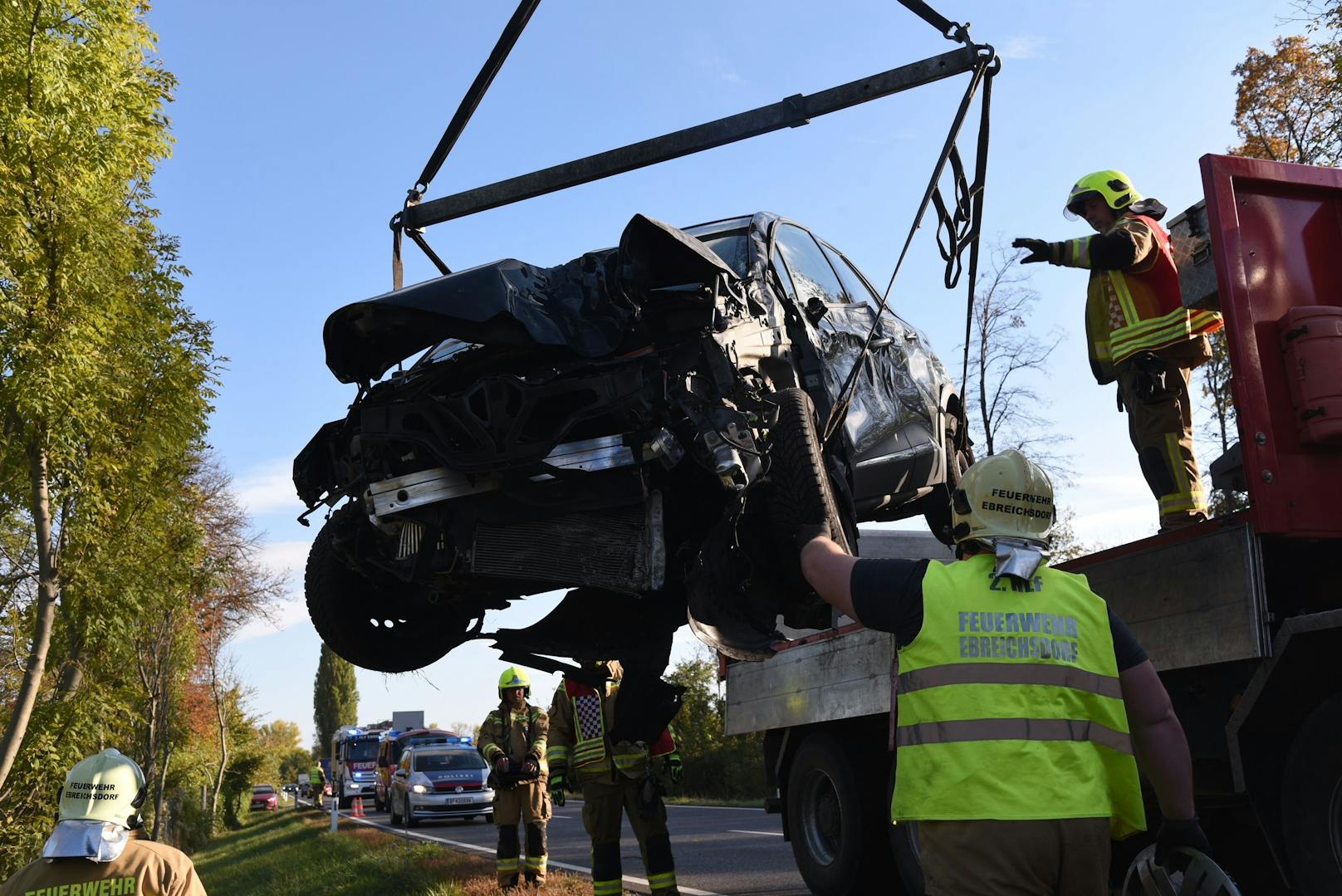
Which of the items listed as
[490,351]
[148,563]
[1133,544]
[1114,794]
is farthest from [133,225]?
[1114,794]

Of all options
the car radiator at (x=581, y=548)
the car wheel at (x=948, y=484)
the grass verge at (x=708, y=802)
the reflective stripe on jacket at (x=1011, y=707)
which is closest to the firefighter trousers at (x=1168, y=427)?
the car wheel at (x=948, y=484)

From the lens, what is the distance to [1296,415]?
430 centimetres

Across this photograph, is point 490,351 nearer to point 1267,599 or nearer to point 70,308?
point 1267,599

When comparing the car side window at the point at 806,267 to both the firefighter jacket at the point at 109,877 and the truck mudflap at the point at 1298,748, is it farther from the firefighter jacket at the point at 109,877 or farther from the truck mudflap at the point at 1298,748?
the firefighter jacket at the point at 109,877

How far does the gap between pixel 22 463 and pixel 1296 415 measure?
11717 mm

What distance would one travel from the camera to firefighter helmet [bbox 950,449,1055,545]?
278cm

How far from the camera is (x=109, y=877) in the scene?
9.39ft

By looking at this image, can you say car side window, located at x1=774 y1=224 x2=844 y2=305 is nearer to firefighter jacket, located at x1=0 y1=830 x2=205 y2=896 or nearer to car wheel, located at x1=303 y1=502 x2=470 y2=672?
car wheel, located at x1=303 y1=502 x2=470 y2=672

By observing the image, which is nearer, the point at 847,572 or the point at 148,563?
the point at 847,572

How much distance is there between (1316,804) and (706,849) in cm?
770

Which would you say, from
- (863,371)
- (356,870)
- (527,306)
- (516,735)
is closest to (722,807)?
(356,870)

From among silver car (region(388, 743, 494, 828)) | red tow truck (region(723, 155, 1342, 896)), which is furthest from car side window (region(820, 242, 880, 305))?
silver car (region(388, 743, 494, 828))

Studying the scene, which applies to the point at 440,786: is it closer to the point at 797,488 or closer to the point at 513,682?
the point at 513,682

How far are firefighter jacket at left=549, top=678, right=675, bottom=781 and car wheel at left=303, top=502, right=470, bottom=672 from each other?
1505 millimetres
